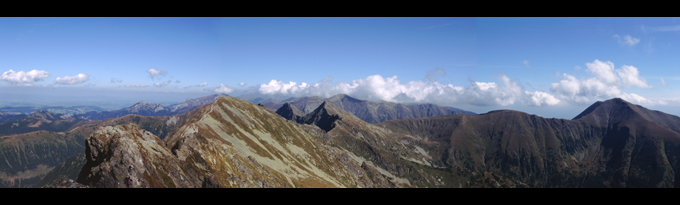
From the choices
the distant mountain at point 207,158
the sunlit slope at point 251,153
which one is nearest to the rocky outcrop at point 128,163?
the distant mountain at point 207,158

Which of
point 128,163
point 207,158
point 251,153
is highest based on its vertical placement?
point 128,163

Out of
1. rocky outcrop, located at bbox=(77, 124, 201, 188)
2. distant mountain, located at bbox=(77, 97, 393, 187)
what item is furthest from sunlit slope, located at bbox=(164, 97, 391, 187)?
rocky outcrop, located at bbox=(77, 124, 201, 188)

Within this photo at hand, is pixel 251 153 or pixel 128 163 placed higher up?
pixel 128 163

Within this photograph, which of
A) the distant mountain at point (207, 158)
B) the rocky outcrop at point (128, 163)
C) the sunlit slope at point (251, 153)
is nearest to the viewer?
the rocky outcrop at point (128, 163)

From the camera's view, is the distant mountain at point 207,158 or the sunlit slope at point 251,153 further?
the sunlit slope at point 251,153

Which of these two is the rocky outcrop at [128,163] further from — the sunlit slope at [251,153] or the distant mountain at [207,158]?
the sunlit slope at [251,153]

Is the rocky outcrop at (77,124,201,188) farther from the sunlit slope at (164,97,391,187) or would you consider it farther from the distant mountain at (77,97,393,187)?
the sunlit slope at (164,97,391,187)

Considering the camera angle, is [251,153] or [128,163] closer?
[128,163]

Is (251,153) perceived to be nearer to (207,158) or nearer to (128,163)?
(207,158)

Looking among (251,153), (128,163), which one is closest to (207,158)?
(128,163)

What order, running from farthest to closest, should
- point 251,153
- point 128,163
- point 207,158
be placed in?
1. point 251,153
2. point 207,158
3. point 128,163
